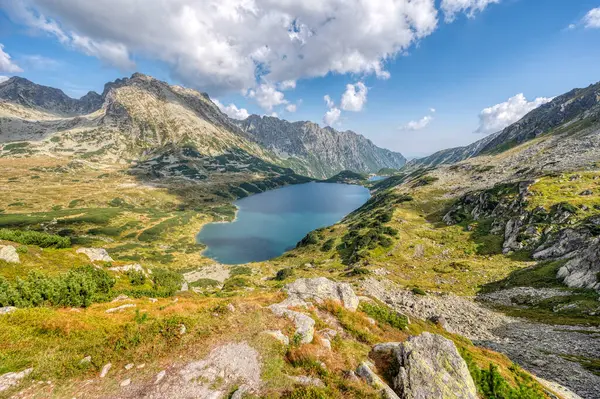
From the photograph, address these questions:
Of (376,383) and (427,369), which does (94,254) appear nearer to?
(376,383)

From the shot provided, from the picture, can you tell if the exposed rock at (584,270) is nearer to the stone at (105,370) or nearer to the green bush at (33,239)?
the stone at (105,370)

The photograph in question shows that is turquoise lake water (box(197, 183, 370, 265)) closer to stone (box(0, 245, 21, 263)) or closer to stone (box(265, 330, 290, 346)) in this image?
stone (box(0, 245, 21, 263))

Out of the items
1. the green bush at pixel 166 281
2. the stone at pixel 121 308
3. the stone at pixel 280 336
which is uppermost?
the stone at pixel 280 336

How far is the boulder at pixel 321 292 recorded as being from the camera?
24281 mm

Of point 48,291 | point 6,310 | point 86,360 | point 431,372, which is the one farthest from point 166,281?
point 431,372

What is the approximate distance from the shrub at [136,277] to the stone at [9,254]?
1063cm

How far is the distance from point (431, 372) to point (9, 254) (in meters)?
40.5

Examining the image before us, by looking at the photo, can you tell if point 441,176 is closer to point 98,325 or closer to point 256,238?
point 256,238

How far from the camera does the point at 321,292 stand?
25672mm

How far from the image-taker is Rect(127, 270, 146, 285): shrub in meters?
32.9

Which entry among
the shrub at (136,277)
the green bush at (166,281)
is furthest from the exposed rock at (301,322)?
the shrub at (136,277)

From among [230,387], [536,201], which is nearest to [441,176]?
[536,201]

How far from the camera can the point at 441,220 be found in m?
91.2

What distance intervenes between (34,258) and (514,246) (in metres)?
83.6
